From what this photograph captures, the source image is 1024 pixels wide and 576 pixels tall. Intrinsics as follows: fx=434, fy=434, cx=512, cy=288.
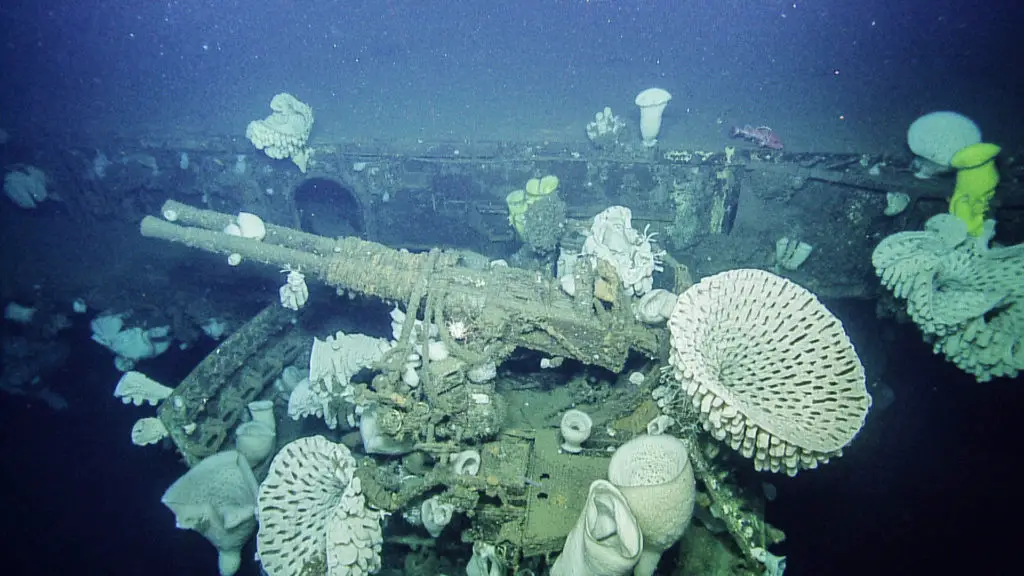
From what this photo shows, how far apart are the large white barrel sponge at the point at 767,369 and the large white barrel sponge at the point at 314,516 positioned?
2.31m

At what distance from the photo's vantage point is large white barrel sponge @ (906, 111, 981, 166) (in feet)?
15.9

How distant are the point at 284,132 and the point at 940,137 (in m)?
8.50

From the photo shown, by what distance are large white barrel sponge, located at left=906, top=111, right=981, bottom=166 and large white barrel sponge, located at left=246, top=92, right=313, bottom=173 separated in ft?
26.9

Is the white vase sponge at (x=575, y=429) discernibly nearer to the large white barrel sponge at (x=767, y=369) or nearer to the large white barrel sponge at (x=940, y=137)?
the large white barrel sponge at (x=767, y=369)

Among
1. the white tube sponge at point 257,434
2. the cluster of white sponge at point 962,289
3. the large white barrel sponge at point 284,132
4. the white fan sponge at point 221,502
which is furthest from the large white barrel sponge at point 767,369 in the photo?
the large white barrel sponge at point 284,132

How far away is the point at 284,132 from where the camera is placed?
21.7ft

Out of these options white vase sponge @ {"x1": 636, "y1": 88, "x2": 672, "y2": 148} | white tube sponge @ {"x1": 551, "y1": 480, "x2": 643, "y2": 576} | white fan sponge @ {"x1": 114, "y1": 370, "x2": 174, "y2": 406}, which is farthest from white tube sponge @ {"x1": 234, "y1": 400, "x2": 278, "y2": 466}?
white vase sponge @ {"x1": 636, "y1": 88, "x2": 672, "y2": 148}

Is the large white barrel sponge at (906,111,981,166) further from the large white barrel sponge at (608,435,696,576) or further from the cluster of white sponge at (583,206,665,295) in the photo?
the large white barrel sponge at (608,435,696,576)

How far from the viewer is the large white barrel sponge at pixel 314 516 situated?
290cm

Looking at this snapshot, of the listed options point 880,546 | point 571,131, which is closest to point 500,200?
point 571,131

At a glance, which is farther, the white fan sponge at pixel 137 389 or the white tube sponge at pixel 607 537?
the white fan sponge at pixel 137 389

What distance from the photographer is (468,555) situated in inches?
147

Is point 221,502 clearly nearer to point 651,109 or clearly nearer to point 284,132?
point 284,132

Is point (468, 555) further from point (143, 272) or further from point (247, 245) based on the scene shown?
point (143, 272)
